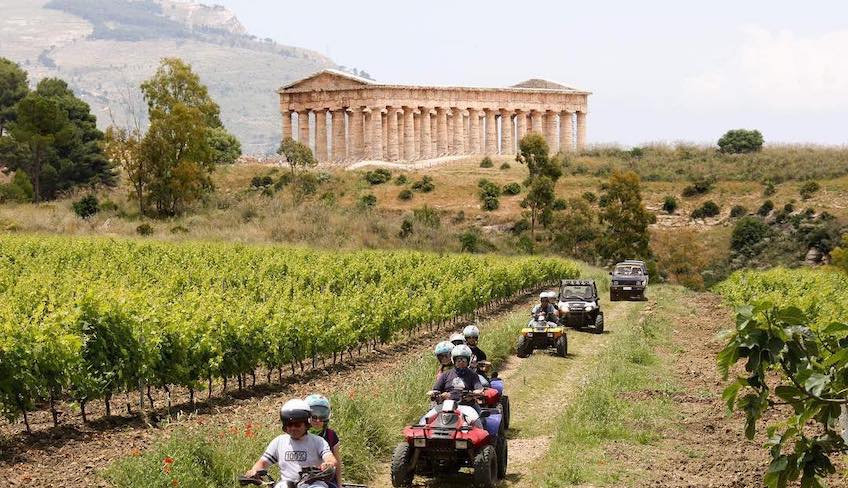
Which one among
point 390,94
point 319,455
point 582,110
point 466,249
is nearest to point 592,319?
point 319,455

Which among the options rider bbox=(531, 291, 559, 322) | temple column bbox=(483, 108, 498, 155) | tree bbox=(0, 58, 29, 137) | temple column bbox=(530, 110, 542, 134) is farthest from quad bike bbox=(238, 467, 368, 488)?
temple column bbox=(530, 110, 542, 134)

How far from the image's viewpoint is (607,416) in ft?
60.7

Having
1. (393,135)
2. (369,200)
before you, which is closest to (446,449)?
(369,200)

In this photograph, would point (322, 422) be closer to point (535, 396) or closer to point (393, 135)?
point (535, 396)

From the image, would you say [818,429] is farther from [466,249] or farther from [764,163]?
[764,163]

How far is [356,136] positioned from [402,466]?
3620 inches

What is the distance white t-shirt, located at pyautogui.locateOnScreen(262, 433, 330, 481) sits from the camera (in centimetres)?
939

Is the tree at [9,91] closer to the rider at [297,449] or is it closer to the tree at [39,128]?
the tree at [39,128]

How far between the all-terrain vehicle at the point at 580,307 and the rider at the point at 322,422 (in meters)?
24.7

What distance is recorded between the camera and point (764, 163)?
344 feet

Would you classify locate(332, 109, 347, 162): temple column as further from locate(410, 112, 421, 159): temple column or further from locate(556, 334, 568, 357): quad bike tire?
locate(556, 334, 568, 357): quad bike tire

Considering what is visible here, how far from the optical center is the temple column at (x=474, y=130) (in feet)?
363

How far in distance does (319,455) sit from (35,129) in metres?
72.9

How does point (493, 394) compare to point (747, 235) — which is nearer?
point (493, 394)
